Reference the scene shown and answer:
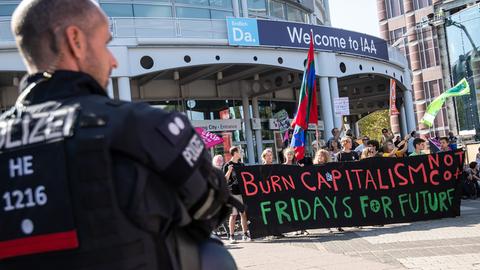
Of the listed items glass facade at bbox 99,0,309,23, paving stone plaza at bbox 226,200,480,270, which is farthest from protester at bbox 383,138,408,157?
glass facade at bbox 99,0,309,23

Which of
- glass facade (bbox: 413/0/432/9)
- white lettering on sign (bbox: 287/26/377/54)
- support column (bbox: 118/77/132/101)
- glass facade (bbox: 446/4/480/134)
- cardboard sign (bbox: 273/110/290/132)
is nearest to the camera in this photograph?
support column (bbox: 118/77/132/101)

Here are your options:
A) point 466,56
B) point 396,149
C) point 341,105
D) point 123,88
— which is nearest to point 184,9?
point 123,88

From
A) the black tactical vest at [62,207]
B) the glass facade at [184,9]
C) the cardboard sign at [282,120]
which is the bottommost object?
the black tactical vest at [62,207]

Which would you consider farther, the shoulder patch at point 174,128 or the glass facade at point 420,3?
the glass facade at point 420,3

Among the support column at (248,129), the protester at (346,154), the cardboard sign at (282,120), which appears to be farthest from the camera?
the cardboard sign at (282,120)

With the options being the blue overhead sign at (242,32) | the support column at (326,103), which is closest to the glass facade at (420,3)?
the support column at (326,103)

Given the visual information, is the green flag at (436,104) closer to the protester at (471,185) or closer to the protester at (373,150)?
the protester at (471,185)

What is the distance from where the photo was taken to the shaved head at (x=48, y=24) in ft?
5.34

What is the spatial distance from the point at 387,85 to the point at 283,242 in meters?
23.3

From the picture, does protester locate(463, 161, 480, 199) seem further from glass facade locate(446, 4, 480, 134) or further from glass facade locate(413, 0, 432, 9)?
glass facade locate(413, 0, 432, 9)

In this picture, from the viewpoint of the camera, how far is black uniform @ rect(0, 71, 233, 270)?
1466 millimetres

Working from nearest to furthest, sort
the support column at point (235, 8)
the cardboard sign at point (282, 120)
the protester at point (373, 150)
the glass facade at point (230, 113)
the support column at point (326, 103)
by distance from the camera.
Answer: the protester at point (373, 150) → the support column at point (326, 103) → the support column at point (235, 8) → the glass facade at point (230, 113) → the cardboard sign at point (282, 120)

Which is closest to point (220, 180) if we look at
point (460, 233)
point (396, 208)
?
point (460, 233)

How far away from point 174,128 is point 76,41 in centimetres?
41
